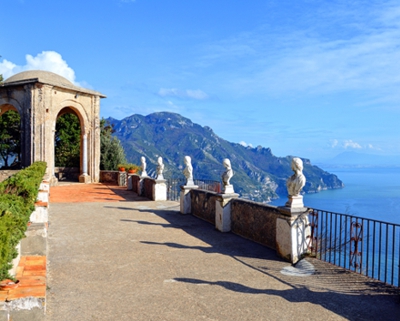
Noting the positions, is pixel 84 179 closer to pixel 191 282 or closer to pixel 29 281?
pixel 191 282

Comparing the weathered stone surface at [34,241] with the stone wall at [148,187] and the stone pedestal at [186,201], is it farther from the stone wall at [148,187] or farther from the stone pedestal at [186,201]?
the stone wall at [148,187]

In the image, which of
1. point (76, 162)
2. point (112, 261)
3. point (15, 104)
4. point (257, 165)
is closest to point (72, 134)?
point (76, 162)

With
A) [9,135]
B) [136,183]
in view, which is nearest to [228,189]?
[136,183]

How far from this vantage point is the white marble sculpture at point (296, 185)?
7.02 meters

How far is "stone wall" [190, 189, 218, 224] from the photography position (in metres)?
10.8

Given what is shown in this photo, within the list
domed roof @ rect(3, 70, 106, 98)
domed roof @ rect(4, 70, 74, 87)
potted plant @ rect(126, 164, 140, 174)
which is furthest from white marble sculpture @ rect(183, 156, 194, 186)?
domed roof @ rect(4, 70, 74, 87)

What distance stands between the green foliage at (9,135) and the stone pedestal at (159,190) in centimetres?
2080

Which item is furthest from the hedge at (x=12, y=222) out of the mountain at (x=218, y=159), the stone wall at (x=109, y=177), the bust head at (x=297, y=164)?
the mountain at (x=218, y=159)

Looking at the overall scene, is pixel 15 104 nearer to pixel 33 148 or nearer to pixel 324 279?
pixel 33 148

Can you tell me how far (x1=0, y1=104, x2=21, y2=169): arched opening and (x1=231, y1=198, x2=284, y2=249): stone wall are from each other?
25.1m

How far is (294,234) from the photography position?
6965 mm

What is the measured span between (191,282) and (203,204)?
580 centimetres

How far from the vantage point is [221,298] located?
507cm

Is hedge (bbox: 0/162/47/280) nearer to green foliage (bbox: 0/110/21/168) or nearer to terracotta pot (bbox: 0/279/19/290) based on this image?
terracotta pot (bbox: 0/279/19/290)
